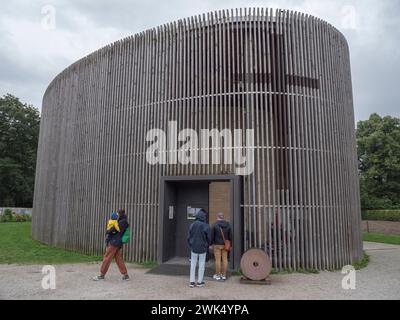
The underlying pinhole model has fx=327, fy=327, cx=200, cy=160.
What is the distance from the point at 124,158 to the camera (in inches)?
457

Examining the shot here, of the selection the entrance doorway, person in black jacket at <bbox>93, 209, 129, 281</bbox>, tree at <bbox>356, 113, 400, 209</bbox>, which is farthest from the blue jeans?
tree at <bbox>356, 113, 400, 209</bbox>

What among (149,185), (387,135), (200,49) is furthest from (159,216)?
(387,135)

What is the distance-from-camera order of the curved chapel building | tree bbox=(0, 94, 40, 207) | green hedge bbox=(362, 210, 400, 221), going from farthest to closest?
tree bbox=(0, 94, 40, 207) < green hedge bbox=(362, 210, 400, 221) < the curved chapel building

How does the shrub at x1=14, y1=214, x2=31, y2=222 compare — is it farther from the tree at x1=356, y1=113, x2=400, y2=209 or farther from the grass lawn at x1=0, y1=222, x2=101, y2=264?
the tree at x1=356, y1=113, x2=400, y2=209

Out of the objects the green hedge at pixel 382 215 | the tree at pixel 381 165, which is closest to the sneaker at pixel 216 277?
the green hedge at pixel 382 215

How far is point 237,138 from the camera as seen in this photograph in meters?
10.0

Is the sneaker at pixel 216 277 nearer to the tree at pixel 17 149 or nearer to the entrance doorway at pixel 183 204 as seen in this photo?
the entrance doorway at pixel 183 204

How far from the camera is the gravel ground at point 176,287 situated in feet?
21.9

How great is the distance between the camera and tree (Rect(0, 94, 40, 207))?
126 feet

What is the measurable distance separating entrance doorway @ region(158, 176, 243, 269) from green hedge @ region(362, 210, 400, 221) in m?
18.6

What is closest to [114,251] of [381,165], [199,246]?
[199,246]

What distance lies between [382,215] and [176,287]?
22.9 m
